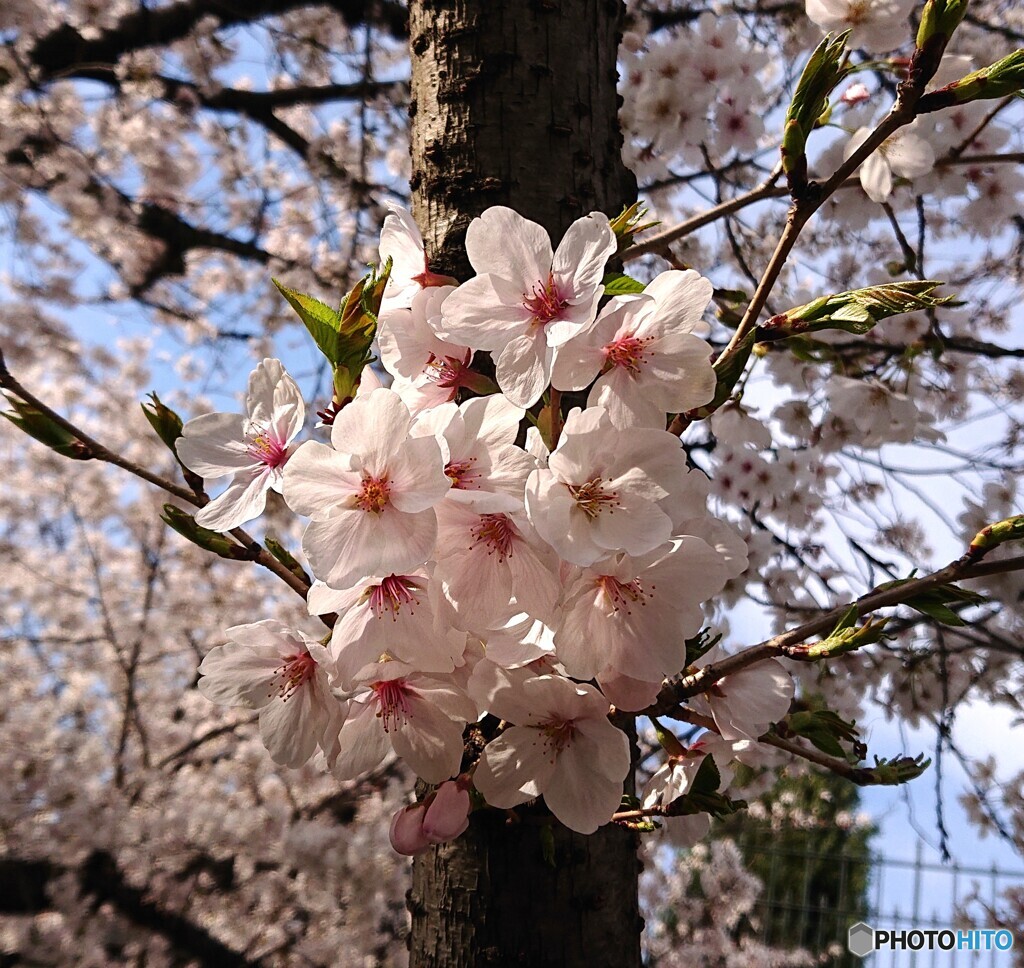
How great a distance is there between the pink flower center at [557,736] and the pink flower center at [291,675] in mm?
193

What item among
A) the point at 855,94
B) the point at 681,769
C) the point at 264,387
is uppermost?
the point at 855,94

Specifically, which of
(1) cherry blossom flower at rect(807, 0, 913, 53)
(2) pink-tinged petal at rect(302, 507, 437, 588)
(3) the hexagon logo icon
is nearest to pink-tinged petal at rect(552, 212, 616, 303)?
(2) pink-tinged petal at rect(302, 507, 437, 588)

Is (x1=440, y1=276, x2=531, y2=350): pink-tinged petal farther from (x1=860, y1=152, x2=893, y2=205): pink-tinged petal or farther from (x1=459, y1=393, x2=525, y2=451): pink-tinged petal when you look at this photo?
(x1=860, y1=152, x2=893, y2=205): pink-tinged petal

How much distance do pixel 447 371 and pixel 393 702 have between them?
274mm

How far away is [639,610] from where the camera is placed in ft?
1.73

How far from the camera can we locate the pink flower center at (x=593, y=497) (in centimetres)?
48

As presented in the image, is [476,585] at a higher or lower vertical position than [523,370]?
lower

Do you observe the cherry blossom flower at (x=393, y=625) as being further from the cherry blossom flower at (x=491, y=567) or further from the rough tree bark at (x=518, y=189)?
the rough tree bark at (x=518, y=189)

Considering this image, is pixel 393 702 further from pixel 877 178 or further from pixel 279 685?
pixel 877 178

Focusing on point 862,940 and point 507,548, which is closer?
point 507,548

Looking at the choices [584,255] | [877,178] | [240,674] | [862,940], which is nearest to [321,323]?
[584,255]

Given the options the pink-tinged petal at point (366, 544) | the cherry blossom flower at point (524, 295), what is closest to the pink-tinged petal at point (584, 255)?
the cherry blossom flower at point (524, 295)

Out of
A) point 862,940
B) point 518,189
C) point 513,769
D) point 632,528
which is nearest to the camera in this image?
point 632,528

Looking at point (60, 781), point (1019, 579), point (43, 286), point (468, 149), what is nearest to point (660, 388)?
point (468, 149)
